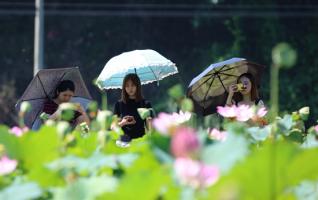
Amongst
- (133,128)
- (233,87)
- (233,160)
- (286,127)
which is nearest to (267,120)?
(286,127)

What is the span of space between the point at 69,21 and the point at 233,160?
905 cm

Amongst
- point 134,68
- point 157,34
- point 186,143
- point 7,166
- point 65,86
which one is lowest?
point 157,34

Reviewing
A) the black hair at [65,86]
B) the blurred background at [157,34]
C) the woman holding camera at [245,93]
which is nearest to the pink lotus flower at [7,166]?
the woman holding camera at [245,93]

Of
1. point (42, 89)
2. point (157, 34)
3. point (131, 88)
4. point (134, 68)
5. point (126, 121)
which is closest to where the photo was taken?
point (126, 121)

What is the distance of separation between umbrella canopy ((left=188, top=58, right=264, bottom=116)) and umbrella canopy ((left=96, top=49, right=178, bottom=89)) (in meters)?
0.41

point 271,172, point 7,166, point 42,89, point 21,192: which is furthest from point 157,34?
point 271,172

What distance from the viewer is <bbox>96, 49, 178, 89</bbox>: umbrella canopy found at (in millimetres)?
4639

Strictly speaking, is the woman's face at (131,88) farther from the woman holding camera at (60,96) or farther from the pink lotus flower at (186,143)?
the pink lotus flower at (186,143)

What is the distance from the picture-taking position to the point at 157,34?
9961mm

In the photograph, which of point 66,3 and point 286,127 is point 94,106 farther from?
point 66,3

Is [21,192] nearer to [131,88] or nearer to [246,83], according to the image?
[246,83]

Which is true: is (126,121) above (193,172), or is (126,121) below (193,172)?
below

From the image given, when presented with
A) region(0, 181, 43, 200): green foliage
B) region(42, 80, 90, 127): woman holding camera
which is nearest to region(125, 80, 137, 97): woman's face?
region(42, 80, 90, 127): woman holding camera

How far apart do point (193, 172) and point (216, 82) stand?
333 cm
